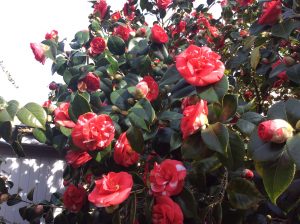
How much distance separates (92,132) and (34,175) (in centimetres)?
243

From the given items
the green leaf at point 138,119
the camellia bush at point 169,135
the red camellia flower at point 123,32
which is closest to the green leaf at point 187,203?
the camellia bush at point 169,135

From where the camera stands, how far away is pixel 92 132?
982 mm

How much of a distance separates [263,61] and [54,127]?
1.04m

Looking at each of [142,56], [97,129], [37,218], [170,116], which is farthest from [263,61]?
[37,218]

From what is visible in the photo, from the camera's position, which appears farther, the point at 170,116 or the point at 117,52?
the point at 117,52

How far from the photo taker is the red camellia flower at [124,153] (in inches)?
42.2

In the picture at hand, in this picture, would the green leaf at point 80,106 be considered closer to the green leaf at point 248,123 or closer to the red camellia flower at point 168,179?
the red camellia flower at point 168,179

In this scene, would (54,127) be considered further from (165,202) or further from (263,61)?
(263,61)

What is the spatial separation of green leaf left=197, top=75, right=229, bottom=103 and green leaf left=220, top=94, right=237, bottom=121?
8 centimetres

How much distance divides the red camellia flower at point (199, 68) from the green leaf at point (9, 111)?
0.56 meters

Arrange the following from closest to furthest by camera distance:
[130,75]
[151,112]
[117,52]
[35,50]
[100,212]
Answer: [151,112] < [100,212] < [130,75] < [117,52] < [35,50]

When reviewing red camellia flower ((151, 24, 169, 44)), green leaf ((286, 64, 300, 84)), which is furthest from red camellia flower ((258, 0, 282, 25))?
red camellia flower ((151, 24, 169, 44))

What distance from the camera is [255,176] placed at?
1.03 m

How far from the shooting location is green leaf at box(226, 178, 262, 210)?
0.93m
